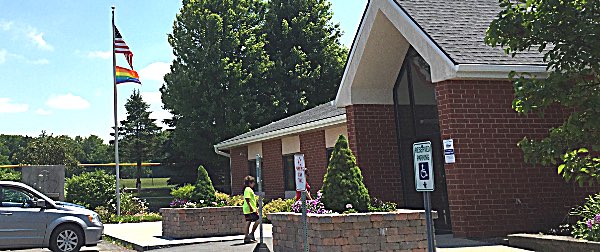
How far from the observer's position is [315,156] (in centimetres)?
2075

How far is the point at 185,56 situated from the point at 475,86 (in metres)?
31.6

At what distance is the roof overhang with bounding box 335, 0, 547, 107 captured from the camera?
11672mm

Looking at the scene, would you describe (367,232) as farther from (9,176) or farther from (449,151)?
(9,176)

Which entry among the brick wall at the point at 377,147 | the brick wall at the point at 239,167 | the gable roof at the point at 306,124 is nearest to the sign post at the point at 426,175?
the brick wall at the point at 377,147

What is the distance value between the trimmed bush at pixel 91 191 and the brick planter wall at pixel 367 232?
21.1 metres

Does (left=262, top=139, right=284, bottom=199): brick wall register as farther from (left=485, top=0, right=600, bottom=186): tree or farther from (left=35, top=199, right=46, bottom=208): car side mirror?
(left=485, top=0, right=600, bottom=186): tree

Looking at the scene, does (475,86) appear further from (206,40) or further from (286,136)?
(206,40)

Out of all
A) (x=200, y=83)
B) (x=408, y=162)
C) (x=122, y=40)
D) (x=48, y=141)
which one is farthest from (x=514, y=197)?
(x=48, y=141)

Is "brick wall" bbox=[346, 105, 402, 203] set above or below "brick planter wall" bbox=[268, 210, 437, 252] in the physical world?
above

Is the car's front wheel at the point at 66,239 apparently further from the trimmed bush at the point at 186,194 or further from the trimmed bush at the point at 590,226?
the trimmed bush at the point at 590,226

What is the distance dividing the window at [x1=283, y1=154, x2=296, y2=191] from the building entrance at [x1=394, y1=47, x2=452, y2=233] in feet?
27.1

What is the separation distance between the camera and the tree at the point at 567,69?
20.4 feet

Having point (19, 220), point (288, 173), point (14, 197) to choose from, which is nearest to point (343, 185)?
point (19, 220)

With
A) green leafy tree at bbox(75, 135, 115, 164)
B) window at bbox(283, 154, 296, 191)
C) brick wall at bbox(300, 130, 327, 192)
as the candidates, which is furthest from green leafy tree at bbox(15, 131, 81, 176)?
brick wall at bbox(300, 130, 327, 192)
